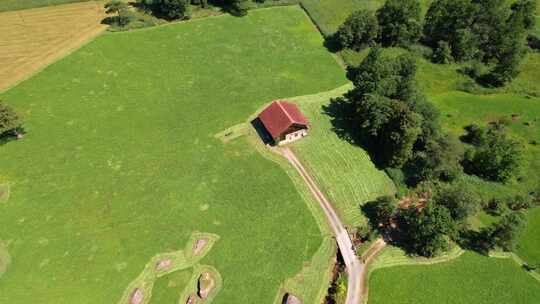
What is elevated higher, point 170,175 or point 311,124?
point 311,124

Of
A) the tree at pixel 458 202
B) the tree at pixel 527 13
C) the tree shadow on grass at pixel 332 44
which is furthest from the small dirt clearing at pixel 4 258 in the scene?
the tree at pixel 527 13

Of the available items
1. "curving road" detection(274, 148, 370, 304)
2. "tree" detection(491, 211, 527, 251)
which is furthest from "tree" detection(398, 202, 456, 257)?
"tree" detection(491, 211, 527, 251)

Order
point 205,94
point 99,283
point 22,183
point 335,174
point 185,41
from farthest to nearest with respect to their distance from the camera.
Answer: point 185,41 < point 205,94 < point 335,174 < point 22,183 < point 99,283

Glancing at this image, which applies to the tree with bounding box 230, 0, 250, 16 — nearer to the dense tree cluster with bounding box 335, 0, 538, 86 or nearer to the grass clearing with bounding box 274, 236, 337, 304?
the dense tree cluster with bounding box 335, 0, 538, 86

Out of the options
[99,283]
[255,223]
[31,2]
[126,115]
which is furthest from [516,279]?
[31,2]

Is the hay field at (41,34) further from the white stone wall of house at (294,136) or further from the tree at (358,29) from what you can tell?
the tree at (358,29)

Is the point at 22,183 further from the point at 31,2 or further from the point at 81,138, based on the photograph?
the point at 31,2
